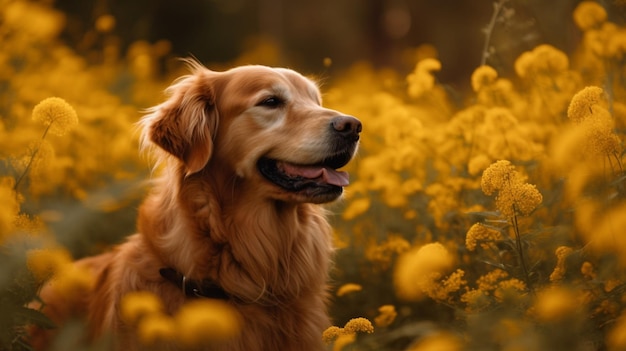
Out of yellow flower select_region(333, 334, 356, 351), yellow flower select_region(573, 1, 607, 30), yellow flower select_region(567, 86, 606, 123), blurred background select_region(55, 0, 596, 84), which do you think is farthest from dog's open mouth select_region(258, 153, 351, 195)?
blurred background select_region(55, 0, 596, 84)

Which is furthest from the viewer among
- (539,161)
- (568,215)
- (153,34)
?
(153,34)

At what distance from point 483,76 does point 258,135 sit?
4.29 ft

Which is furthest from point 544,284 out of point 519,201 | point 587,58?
point 587,58

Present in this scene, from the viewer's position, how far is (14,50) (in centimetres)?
485

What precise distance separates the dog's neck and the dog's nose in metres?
0.46

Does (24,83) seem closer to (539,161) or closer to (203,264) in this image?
(203,264)

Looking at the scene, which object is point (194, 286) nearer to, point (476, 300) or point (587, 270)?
point (476, 300)

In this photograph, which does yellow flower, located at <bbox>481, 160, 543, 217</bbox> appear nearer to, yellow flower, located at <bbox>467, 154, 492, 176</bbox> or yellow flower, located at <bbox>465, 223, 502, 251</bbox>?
yellow flower, located at <bbox>465, 223, 502, 251</bbox>

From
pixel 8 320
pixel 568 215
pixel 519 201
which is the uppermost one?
pixel 568 215

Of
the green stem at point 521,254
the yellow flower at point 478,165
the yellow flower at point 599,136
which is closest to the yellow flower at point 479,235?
the green stem at point 521,254

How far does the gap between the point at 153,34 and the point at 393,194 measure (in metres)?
11.7

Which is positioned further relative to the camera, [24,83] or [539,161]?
[24,83]

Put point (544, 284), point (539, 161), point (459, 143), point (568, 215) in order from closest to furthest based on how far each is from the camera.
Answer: point (544, 284)
point (568, 215)
point (539, 161)
point (459, 143)

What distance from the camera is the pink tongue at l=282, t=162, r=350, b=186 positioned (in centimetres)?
316
